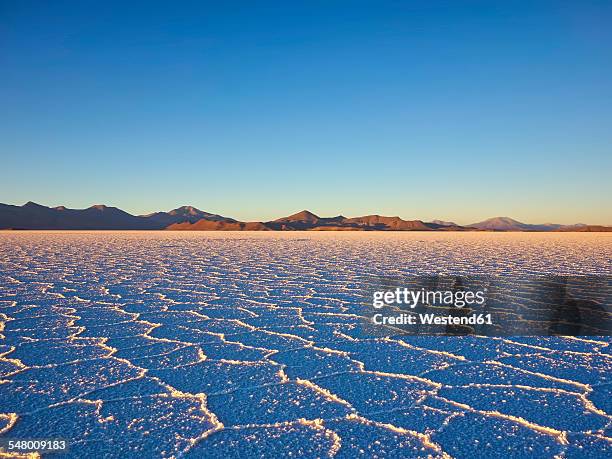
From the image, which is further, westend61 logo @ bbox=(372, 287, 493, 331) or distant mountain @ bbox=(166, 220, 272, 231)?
distant mountain @ bbox=(166, 220, 272, 231)

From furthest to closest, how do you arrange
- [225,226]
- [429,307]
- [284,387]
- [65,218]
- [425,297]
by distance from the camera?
1. [65,218]
2. [225,226]
3. [425,297]
4. [429,307]
5. [284,387]

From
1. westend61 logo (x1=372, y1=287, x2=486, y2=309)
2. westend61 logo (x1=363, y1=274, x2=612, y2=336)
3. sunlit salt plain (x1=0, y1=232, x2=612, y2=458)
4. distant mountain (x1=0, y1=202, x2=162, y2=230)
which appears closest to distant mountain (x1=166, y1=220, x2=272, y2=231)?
distant mountain (x1=0, y1=202, x2=162, y2=230)

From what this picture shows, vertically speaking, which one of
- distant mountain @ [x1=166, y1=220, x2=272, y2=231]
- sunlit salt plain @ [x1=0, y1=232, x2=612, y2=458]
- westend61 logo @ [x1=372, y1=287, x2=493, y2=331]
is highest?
distant mountain @ [x1=166, y1=220, x2=272, y2=231]

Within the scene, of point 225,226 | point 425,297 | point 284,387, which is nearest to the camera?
point 284,387

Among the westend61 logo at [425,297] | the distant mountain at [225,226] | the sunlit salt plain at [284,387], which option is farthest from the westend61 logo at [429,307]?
the distant mountain at [225,226]

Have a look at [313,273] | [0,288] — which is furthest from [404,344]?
[0,288]

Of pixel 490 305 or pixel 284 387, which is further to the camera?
pixel 490 305

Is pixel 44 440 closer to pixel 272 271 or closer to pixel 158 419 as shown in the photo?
pixel 158 419

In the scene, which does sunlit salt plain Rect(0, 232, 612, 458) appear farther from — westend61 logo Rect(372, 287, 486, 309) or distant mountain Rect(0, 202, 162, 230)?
distant mountain Rect(0, 202, 162, 230)

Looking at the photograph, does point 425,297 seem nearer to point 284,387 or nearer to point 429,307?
point 429,307

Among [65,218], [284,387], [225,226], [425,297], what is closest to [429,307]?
[425,297]
